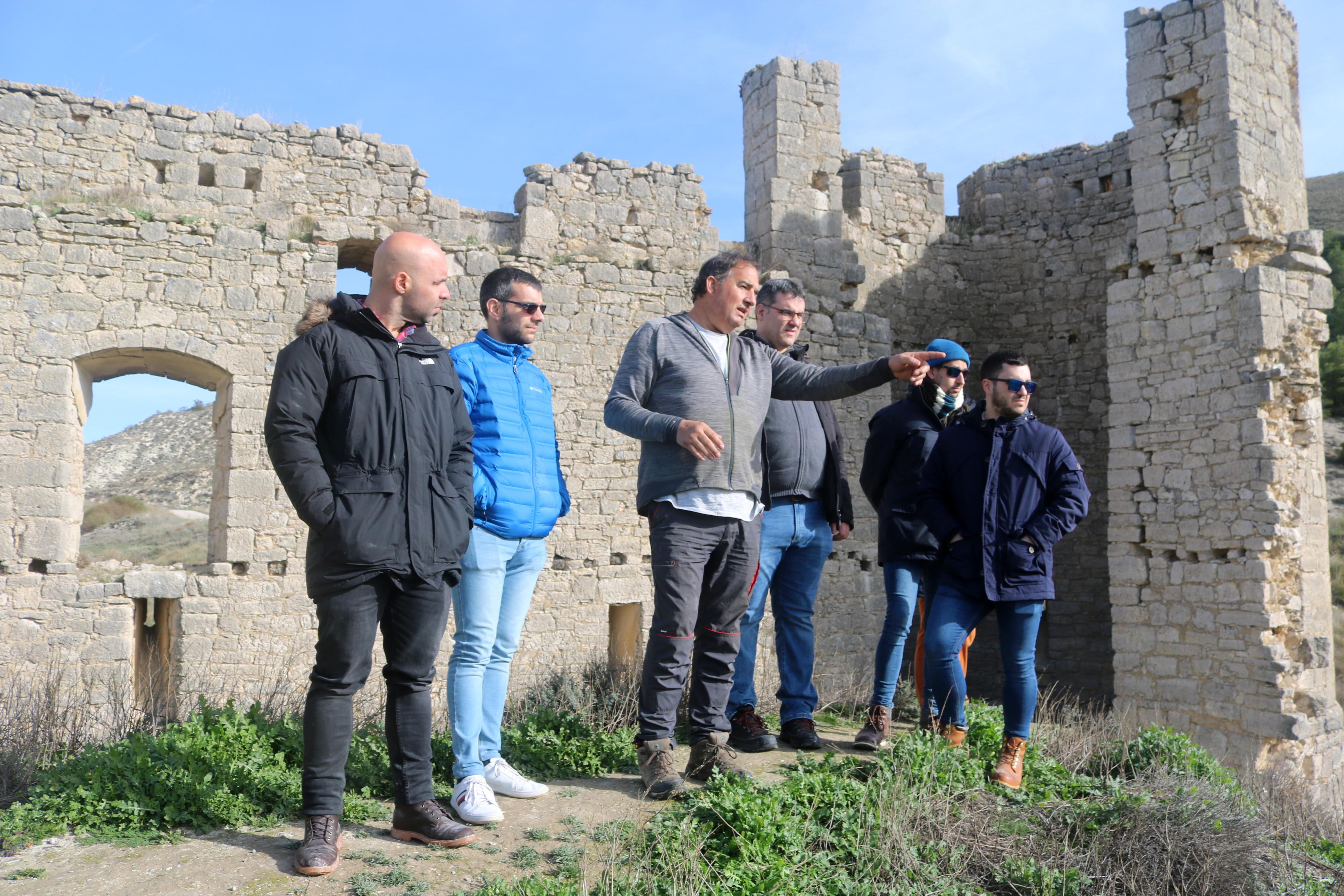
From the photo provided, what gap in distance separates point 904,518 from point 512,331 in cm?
214

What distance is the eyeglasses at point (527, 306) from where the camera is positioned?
12.3 feet

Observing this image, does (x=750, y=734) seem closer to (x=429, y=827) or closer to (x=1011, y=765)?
(x=1011, y=765)

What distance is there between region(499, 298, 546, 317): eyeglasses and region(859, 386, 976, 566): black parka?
191 centimetres

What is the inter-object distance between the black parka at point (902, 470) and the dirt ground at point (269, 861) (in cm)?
188

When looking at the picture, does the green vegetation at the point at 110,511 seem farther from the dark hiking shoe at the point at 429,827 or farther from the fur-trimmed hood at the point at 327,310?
the dark hiking shoe at the point at 429,827

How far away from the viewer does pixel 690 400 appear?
11.7 feet

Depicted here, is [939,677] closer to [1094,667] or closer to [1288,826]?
[1288,826]

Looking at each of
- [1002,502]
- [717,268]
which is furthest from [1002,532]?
[717,268]

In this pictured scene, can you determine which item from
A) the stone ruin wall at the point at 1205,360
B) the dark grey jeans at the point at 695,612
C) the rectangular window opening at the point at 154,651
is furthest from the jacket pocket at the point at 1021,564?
the rectangular window opening at the point at 154,651

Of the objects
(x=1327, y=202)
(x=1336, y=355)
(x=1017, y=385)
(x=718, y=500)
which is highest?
(x=1327, y=202)

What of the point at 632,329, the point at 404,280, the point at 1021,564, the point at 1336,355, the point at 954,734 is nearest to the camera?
the point at 404,280

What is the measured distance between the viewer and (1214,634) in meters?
7.86

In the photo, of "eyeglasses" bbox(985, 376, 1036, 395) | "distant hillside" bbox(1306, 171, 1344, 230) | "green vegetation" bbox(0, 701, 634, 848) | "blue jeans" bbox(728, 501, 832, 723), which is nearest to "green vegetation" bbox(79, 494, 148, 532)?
"green vegetation" bbox(0, 701, 634, 848)

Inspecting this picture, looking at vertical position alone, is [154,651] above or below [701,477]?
below
